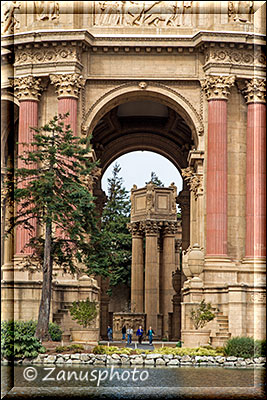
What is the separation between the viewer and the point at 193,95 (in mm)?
48781

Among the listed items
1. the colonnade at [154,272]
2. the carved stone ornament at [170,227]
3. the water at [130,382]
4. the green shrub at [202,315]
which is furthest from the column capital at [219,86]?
the water at [130,382]

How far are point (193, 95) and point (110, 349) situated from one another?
19061 mm

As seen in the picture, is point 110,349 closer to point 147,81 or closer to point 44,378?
point 44,378

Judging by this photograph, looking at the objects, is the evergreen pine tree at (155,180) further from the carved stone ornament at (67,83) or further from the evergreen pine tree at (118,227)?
the carved stone ornament at (67,83)

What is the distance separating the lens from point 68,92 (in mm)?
47531

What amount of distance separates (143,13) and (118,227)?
3724 cm

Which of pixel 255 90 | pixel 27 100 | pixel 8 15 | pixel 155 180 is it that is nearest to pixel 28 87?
pixel 27 100

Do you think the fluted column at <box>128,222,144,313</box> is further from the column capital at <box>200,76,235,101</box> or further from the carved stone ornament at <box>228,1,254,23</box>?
the carved stone ornament at <box>228,1,254,23</box>

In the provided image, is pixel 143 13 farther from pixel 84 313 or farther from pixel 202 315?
pixel 202 315

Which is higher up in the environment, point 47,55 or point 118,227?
point 47,55

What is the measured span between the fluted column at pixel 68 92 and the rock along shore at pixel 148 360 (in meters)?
17.9

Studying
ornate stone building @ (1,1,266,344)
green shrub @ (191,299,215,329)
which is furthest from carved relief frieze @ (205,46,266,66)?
green shrub @ (191,299,215,329)

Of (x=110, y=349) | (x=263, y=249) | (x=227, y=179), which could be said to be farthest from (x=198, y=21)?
(x=110, y=349)

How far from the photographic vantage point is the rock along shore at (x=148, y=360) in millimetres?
31977
